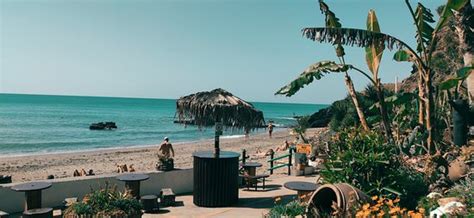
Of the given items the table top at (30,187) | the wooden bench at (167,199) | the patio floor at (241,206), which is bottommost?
the patio floor at (241,206)

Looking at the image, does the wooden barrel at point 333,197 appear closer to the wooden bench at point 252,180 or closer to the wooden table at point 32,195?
the wooden bench at point 252,180

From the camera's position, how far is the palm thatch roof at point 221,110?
9039 mm

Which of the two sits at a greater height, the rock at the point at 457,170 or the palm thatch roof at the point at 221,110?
the palm thatch roof at the point at 221,110

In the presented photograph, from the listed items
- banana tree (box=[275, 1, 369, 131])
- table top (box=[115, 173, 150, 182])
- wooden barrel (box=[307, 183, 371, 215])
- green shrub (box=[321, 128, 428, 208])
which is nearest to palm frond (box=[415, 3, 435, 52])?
banana tree (box=[275, 1, 369, 131])

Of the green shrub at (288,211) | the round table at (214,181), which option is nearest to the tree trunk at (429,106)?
the green shrub at (288,211)

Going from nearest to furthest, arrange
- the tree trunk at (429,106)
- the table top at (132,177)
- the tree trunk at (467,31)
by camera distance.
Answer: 1. the table top at (132,177)
2. the tree trunk at (429,106)
3. the tree trunk at (467,31)

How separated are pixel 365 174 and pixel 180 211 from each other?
3859 mm

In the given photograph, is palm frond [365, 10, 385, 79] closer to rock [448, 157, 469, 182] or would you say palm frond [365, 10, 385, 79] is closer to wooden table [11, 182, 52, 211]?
rock [448, 157, 469, 182]

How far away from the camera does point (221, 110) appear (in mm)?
9016

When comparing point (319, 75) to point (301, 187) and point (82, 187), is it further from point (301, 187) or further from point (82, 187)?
point (82, 187)

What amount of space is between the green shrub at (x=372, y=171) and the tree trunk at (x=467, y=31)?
17.4ft

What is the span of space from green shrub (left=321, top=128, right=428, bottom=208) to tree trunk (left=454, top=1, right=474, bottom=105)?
17.4ft

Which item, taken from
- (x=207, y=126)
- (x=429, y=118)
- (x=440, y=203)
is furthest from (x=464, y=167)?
(x=207, y=126)

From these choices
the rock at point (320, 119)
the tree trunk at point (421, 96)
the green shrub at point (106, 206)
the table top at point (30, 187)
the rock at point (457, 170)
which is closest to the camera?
the green shrub at point (106, 206)
